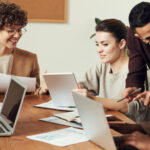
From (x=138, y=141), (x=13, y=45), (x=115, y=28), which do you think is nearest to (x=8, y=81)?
(x=13, y=45)

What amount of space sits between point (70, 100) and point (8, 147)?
0.85m

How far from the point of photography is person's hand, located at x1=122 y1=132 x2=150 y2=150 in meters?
1.32

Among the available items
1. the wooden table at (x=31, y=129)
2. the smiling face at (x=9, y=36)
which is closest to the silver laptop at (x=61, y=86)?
the wooden table at (x=31, y=129)

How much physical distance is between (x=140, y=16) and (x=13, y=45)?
1110mm

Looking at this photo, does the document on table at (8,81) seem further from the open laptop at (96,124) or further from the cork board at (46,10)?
the cork board at (46,10)

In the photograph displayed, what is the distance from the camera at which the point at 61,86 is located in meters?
2.21

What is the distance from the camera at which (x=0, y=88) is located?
2.51 meters

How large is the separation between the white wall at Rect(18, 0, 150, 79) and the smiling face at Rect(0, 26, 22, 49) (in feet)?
4.47

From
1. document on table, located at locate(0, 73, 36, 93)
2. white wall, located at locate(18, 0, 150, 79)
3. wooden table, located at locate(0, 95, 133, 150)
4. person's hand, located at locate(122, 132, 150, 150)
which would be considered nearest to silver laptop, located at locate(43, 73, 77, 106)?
wooden table, located at locate(0, 95, 133, 150)

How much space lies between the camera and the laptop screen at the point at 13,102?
1574 mm

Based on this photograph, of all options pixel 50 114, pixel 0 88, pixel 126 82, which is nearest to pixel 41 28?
pixel 0 88

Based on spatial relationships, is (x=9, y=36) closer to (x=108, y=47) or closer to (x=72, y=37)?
(x=108, y=47)

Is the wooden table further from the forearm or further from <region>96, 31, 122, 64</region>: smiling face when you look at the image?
<region>96, 31, 122, 64</region>: smiling face

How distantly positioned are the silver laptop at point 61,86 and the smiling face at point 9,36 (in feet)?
2.09
